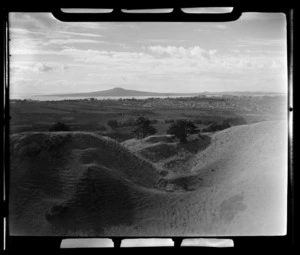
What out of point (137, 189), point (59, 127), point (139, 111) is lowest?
point (137, 189)

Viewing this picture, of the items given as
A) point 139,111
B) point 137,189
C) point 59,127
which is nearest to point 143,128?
point 139,111

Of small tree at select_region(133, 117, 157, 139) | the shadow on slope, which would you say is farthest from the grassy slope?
small tree at select_region(133, 117, 157, 139)

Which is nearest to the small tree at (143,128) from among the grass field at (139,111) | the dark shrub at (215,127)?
the grass field at (139,111)

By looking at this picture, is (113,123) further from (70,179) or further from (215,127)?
(215,127)

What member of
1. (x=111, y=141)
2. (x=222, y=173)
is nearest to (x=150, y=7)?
(x=111, y=141)

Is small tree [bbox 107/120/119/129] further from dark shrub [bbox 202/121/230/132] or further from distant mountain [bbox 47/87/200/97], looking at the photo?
dark shrub [bbox 202/121/230/132]

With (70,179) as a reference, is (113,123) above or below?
above
